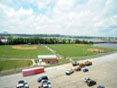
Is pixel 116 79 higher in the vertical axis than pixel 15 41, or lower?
lower

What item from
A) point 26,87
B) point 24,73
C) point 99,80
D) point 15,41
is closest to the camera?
point 26,87

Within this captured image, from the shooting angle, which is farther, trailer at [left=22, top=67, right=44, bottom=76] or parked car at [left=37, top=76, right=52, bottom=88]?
trailer at [left=22, top=67, right=44, bottom=76]

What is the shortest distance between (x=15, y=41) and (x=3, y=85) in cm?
7075

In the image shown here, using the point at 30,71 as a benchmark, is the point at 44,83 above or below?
below

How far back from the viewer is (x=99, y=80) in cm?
2209

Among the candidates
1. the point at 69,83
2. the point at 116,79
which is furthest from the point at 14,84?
the point at 116,79

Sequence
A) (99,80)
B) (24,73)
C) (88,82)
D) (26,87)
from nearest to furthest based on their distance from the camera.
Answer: (26,87)
(88,82)
(99,80)
(24,73)

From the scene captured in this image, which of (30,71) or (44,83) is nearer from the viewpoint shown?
(44,83)

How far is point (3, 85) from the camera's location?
19.9 meters

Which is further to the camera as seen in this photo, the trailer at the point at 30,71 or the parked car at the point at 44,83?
the trailer at the point at 30,71

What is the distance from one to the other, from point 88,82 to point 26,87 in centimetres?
1338

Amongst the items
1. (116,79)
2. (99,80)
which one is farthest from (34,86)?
(116,79)

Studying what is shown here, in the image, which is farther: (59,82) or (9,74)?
(9,74)

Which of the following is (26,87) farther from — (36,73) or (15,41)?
(15,41)
